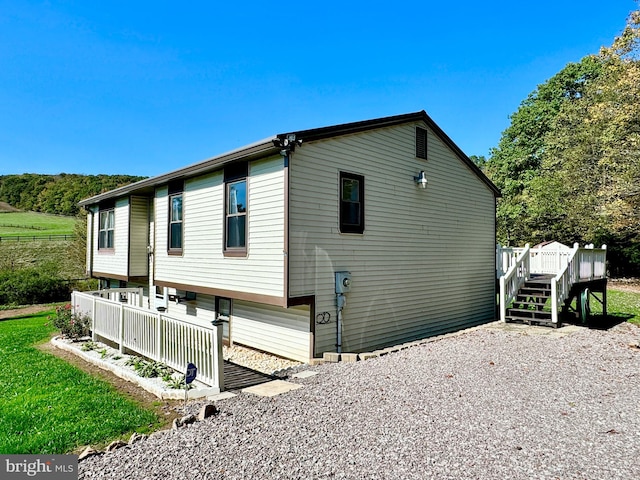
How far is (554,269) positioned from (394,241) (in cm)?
841

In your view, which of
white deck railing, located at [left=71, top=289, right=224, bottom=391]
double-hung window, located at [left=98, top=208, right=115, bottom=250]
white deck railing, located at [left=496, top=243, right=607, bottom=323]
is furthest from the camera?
double-hung window, located at [left=98, top=208, right=115, bottom=250]

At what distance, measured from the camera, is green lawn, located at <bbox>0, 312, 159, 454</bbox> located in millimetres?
4109

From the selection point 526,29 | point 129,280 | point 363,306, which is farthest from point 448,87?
point 129,280

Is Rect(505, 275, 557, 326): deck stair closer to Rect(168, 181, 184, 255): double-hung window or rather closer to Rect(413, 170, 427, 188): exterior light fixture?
Rect(413, 170, 427, 188): exterior light fixture

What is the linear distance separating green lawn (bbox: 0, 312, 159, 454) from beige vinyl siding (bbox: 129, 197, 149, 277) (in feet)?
16.1

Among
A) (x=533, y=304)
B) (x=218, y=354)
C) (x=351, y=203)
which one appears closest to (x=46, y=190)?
(x=351, y=203)

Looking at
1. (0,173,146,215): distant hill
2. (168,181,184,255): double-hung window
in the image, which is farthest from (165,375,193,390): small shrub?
(0,173,146,215): distant hill

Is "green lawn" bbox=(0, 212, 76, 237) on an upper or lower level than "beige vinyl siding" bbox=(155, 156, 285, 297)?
upper

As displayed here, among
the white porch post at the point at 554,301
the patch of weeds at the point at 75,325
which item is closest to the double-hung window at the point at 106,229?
the patch of weeds at the point at 75,325

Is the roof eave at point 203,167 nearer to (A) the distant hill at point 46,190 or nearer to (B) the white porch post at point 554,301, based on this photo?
(B) the white porch post at point 554,301

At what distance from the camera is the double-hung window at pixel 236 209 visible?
8.31m

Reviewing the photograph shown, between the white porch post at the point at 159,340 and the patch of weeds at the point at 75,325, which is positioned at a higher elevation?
the white porch post at the point at 159,340

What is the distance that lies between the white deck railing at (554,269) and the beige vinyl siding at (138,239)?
441 inches

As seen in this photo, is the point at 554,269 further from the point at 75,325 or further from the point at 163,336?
the point at 75,325
